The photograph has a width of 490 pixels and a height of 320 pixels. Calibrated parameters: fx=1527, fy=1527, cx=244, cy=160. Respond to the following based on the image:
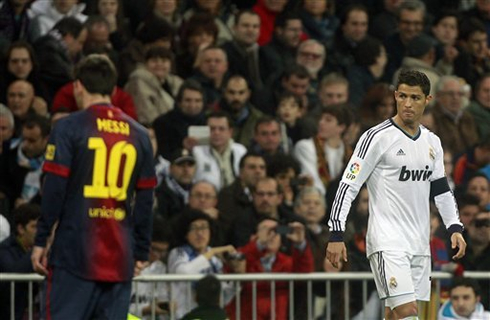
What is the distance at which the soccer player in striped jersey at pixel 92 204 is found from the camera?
9375 mm

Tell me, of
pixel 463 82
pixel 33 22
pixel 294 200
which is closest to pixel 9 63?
pixel 33 22

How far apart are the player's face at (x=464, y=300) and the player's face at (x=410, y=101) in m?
3.16

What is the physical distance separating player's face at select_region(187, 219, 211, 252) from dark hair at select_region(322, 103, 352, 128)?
2.84 metres

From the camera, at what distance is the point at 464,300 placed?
13.1 metres

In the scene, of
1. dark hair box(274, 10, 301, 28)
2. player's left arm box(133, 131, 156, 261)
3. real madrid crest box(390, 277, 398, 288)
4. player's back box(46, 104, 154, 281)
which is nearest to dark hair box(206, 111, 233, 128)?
dark hair box(274, 10, 301, 28)

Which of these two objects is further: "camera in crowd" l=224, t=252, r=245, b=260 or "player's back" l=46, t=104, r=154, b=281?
"camera in crowd" l=224, t=252, r=245, b=260

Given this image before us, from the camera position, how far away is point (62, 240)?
31.1ft

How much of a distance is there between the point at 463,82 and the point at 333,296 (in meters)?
5.82

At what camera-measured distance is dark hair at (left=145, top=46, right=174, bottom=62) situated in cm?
1622

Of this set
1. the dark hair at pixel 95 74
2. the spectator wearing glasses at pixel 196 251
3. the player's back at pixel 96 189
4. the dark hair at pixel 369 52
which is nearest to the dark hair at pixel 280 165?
the spectator wearing glasses at pixel 196 251

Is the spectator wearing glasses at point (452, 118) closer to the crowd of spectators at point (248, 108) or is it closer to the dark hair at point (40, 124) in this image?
the crowd of spectators at point (248, 108)

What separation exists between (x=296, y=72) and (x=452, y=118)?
75.7 inches

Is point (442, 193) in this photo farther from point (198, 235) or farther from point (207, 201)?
point (207, 201)

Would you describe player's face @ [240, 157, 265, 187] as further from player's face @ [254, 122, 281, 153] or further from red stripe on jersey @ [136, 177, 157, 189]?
red stripe on jersey @ [136, 177, 157, 189]
